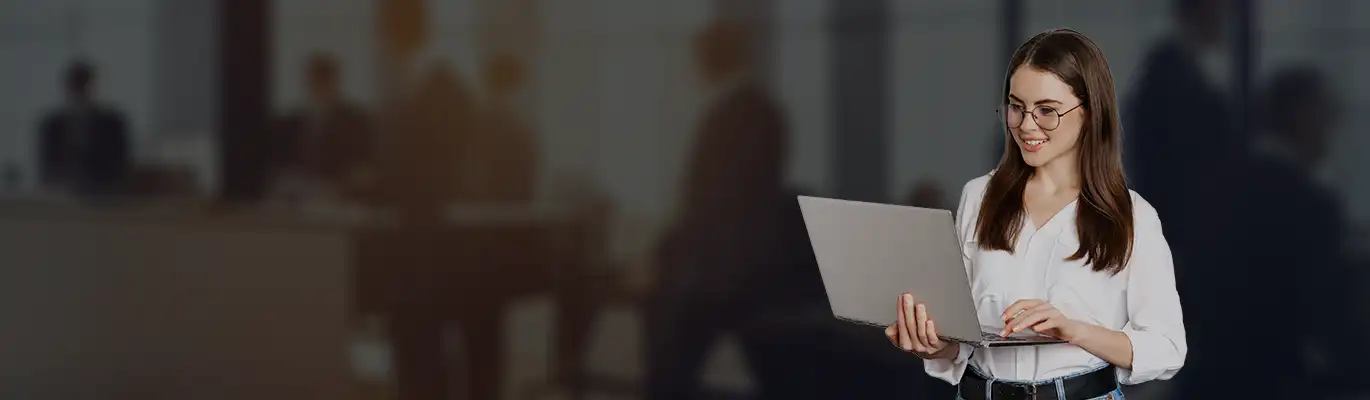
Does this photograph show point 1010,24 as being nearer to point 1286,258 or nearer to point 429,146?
point 1286,258

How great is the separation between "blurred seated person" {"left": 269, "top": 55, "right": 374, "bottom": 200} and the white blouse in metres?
2.09

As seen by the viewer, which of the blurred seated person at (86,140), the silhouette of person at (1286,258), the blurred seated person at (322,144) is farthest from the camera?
the blurred seated person at (86,140)

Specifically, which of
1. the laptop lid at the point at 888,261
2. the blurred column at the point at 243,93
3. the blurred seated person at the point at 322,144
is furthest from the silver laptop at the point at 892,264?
the blurred column at the point at 243,93

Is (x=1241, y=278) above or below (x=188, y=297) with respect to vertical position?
above

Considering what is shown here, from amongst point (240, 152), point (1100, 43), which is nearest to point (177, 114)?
point (240, 152)

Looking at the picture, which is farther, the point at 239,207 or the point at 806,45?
the point at 239,207

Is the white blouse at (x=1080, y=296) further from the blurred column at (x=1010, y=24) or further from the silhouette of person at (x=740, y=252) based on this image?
the silhouette of person at (x=740, y=252)

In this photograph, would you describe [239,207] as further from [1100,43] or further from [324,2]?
[1100,43]

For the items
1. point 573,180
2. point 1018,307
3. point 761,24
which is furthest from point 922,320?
point 573,180

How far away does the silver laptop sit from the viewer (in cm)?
137

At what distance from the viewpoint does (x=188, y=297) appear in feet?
11.5

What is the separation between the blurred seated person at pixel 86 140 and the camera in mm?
3574

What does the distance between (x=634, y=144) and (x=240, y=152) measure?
1.15 m

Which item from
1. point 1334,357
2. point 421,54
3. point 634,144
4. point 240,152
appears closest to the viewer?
point 1334,357
